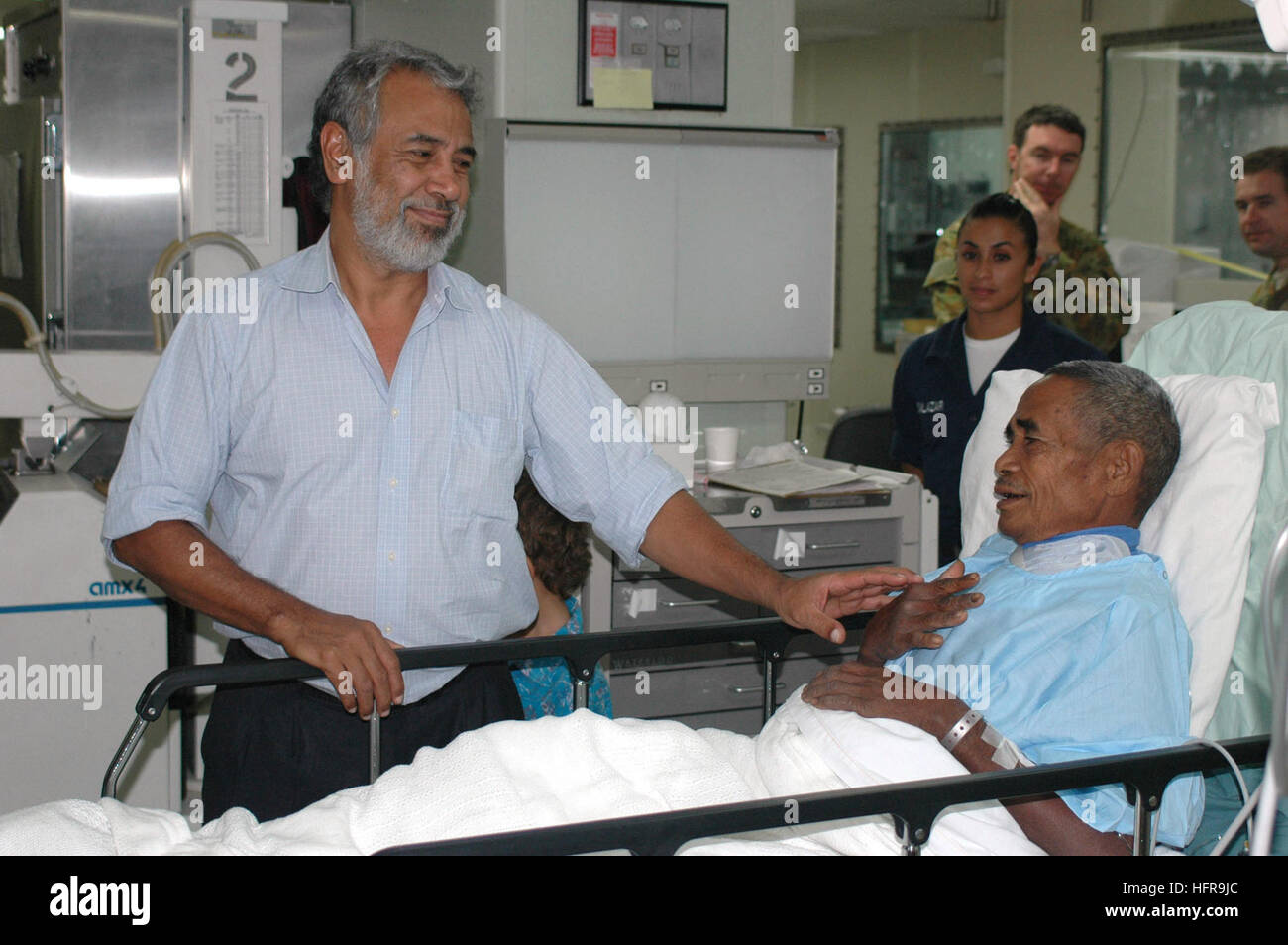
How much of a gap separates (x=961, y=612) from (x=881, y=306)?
21.6ft

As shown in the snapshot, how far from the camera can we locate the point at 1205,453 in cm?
191

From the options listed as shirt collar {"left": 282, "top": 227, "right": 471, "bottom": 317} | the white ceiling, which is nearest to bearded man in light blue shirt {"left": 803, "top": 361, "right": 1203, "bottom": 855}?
shirt collar {"left": 282, "top": 227, "right": 471, "bottom": 317}

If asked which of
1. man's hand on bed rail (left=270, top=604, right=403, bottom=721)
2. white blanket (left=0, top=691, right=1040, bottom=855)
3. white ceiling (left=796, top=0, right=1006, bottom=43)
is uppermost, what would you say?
white ceiling (left=796, top=0, right=1006, bottom=43)

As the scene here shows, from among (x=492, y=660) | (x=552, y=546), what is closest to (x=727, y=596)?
(x=552, y=546)

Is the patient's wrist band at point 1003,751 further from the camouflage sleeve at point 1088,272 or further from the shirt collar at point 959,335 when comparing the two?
the camouflage sleeve at point 1088,272

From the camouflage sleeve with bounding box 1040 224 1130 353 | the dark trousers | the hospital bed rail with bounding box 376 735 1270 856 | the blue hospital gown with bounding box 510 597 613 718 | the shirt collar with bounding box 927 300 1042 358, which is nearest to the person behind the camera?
the hospital bed rail with bounding box 376 735 1270 856

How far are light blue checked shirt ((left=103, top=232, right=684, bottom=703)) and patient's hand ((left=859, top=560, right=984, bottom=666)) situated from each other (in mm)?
403

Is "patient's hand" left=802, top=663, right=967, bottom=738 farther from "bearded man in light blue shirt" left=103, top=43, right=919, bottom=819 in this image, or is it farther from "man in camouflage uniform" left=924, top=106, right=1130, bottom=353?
"man in camouflage uniform" left=924, top=106, right=1130, bottom=353

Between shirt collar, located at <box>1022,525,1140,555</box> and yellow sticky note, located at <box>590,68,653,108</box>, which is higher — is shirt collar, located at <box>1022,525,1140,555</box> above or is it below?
below

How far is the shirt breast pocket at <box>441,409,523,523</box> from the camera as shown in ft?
6.48

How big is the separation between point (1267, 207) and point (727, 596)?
1.77 m
